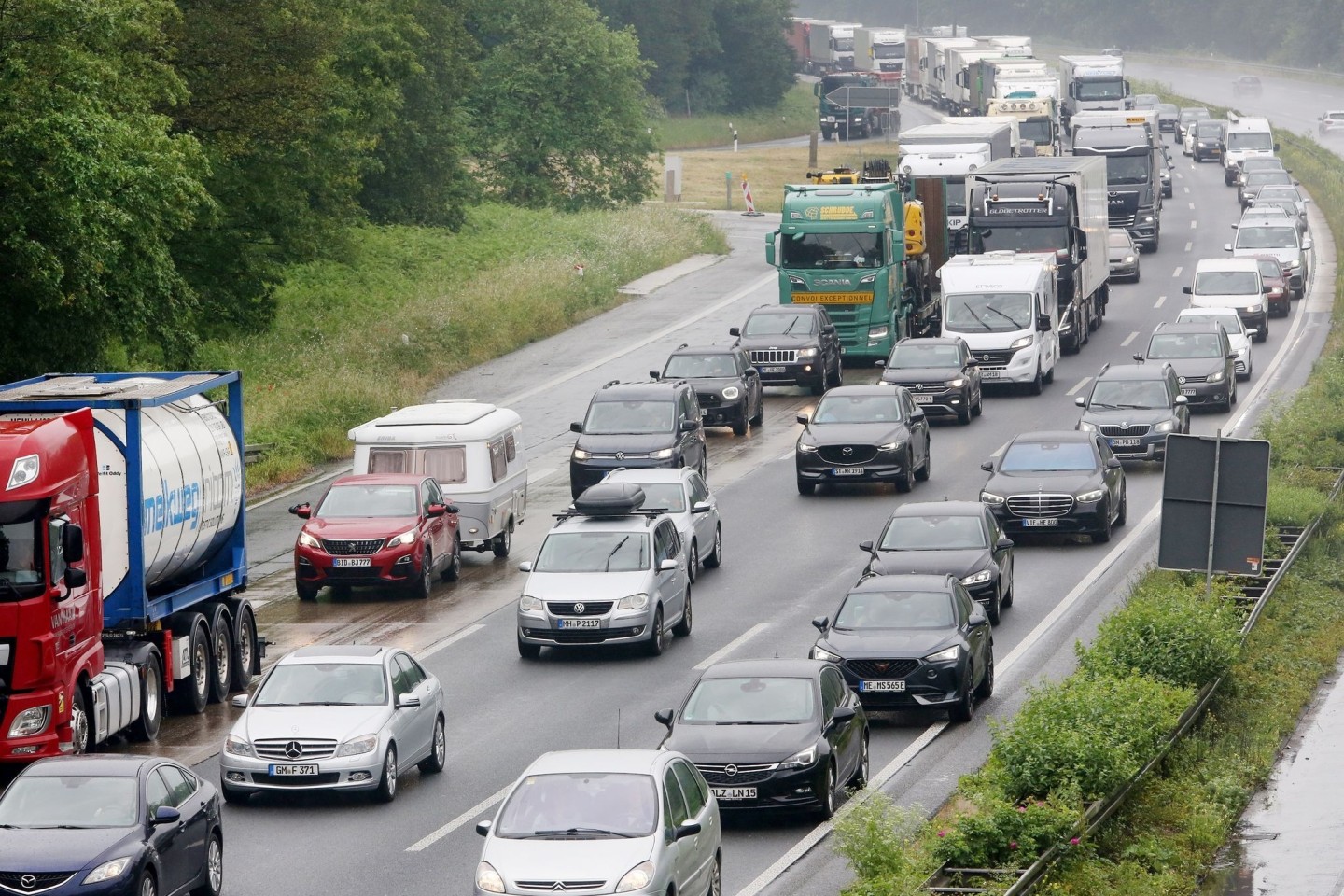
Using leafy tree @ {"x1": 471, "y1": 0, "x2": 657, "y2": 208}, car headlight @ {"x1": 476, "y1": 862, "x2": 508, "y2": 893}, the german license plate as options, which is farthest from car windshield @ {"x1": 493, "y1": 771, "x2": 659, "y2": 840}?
leafy tree @ {"x1": 471, "y1": 0, "x2": 657, "y2": 208}

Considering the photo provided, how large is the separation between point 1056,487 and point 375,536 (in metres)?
9.97

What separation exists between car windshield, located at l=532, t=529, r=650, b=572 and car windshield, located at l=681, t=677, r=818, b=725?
6.67 metres

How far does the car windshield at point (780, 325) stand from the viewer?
44.4 meters

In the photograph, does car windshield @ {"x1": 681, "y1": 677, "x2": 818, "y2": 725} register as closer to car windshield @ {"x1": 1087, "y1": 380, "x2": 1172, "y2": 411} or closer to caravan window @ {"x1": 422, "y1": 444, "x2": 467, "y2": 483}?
caravan window @ {"x1": 422, "y1": 444, "x2": 467, "y2": 483}

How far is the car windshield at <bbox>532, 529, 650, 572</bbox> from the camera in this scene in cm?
2558

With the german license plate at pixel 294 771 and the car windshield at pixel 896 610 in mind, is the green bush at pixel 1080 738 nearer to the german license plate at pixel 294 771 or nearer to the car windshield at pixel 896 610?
the car windshield at pixel 896 610

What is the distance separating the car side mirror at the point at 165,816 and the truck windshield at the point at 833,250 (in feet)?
107

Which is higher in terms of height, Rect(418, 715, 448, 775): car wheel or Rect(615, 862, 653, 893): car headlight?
Rect(615, 862, 653, 893): car headlight

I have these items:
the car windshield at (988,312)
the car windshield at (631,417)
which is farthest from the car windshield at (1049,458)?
the car windshield at (988,312)

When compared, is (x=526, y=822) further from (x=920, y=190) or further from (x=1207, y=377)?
(x=920, y=190)

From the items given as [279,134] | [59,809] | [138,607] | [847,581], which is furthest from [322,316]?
[59,809]

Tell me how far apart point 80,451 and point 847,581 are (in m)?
12.2

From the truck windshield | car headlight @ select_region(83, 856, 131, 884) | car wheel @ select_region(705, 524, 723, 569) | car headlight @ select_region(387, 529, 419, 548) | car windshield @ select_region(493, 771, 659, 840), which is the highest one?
the truck windshield

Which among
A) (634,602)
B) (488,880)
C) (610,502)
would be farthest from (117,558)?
(488,880)
